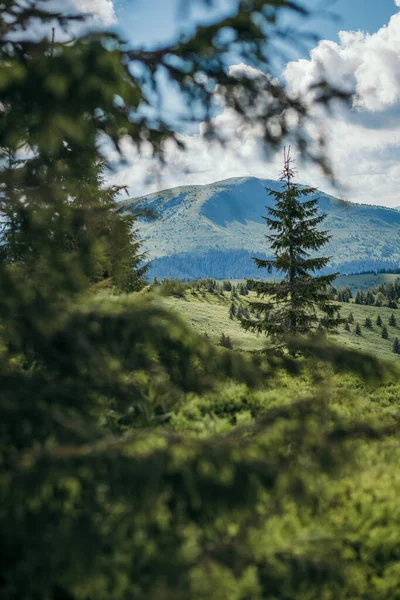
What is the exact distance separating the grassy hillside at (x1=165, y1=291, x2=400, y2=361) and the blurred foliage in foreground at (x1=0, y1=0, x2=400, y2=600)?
225 feet

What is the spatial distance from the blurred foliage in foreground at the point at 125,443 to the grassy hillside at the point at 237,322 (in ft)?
225

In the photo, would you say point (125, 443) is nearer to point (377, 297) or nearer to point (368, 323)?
point (368, 323)

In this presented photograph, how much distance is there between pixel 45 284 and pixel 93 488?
1719 mm

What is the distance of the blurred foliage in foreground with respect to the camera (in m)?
2.80

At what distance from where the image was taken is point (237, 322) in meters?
98.4

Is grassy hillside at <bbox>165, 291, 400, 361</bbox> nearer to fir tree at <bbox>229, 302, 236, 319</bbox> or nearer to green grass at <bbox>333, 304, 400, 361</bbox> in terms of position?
green grass at <bbox>333, 304, 400, 361</bbox>

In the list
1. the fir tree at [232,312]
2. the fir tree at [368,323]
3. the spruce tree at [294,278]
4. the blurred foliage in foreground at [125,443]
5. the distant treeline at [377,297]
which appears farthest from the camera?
the distant treeline at [377,297]

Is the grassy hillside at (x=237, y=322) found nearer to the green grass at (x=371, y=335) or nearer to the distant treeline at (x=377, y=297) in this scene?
the green grass at (x=371, y=335)

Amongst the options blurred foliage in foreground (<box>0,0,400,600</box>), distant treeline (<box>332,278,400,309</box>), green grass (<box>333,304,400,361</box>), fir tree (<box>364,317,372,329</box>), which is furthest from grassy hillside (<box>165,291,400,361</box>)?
blurred foliage in foreground (<box>0,0,400,600</box>)

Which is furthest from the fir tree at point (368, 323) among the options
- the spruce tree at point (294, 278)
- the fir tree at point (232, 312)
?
the spruce tree at point (294, 278)

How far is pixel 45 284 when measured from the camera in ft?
12.1

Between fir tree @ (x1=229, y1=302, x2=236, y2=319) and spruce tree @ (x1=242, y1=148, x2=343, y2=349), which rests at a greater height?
spruce tree @ (x1=242, y1=148, x2=343, y2=349)

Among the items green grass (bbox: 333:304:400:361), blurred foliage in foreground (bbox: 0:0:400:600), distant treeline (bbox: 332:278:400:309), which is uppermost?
blurred foliage in foreground (bbox: 0:0:400:600)

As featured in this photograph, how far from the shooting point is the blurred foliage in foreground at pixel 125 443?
2799 mm
